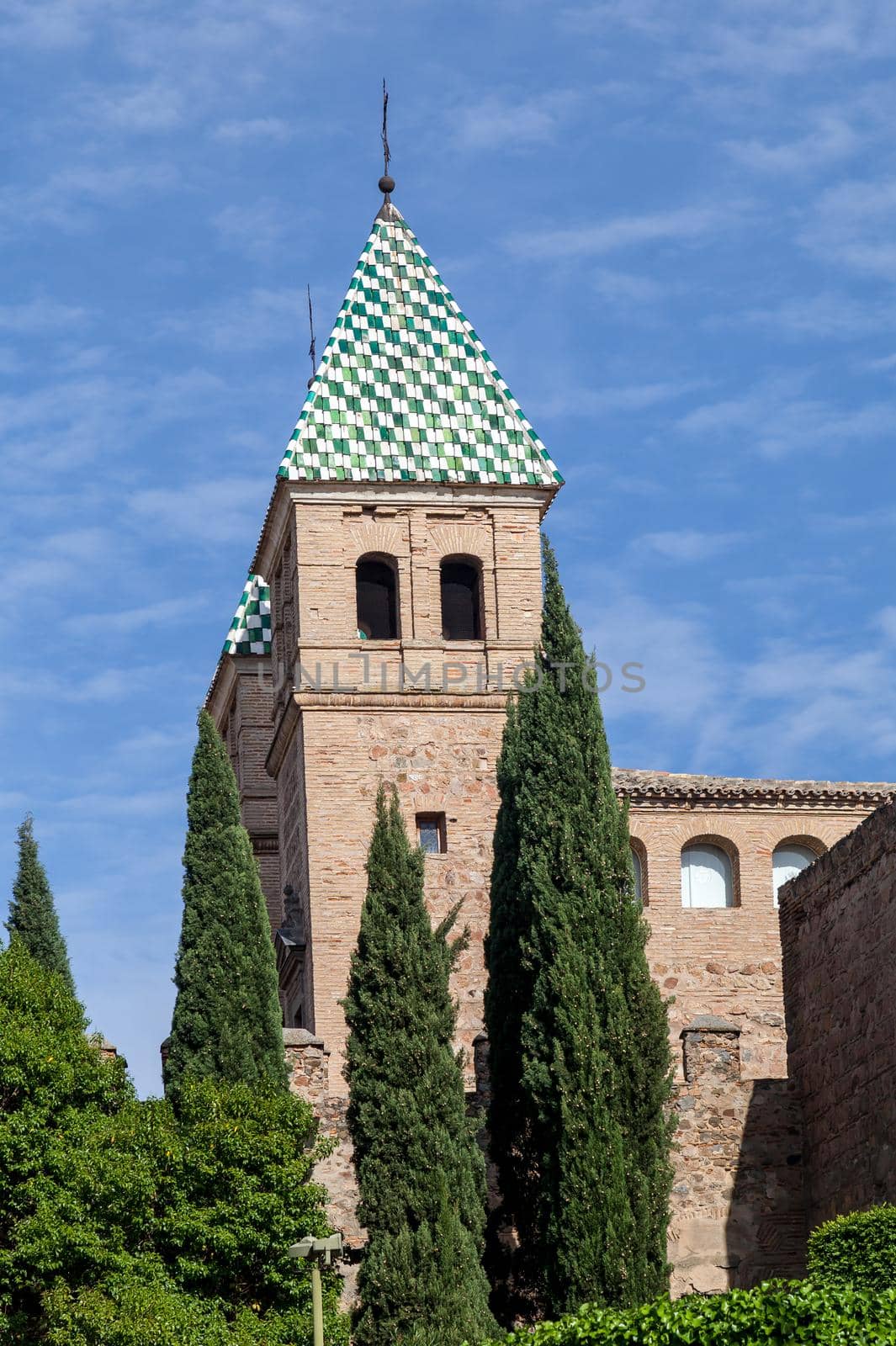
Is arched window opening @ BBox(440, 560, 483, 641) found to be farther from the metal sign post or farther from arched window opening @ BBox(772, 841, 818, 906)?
the metal sign post

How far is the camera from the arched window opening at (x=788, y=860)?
129ft

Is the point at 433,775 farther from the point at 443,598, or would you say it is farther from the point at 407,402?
the point at 407,402

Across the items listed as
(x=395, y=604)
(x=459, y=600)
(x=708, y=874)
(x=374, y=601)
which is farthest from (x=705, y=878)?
(x=374, y=601)

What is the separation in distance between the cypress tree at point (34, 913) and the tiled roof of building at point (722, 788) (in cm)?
854

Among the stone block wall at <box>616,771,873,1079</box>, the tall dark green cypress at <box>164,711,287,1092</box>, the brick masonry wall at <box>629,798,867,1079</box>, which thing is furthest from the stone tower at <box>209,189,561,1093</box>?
the tall dark green cypress at <box>164,711,287,1092</box>

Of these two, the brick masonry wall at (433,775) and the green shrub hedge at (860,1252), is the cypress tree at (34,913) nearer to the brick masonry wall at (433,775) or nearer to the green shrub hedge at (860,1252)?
the brick masonry wall at (433,775)

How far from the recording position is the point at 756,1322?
2092 cm

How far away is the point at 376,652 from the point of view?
1455 inches

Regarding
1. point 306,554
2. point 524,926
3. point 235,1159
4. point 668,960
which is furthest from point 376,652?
point 235,1159

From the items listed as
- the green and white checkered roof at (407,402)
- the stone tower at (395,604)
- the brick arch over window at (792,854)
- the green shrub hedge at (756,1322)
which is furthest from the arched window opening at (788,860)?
the green shrub hedge at (756,1322)

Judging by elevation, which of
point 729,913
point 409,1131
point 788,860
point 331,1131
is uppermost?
point 788,860

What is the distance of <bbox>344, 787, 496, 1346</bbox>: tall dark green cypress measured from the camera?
25328 mm

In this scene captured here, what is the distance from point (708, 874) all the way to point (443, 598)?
5.70 meters

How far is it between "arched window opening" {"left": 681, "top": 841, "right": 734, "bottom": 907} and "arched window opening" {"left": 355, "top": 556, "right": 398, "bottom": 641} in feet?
18.2
